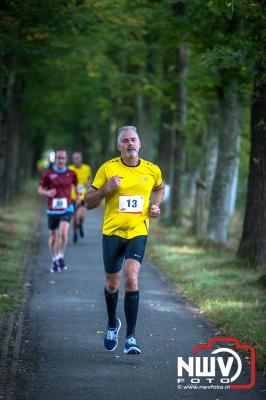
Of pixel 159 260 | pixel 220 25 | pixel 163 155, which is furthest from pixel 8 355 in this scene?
pixel 163 155

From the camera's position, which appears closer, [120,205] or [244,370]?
[244,370]

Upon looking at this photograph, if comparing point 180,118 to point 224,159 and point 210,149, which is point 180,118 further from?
point 224,159

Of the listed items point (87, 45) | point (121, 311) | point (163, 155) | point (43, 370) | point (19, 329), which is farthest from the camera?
point (163, 155)

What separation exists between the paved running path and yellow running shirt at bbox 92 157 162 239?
1280 mm

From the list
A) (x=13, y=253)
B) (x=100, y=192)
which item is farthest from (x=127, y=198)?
(x=13, y=253)

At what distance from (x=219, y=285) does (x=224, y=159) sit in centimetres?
655

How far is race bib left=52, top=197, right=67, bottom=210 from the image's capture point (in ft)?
52.9

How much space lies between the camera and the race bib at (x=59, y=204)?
16109mm

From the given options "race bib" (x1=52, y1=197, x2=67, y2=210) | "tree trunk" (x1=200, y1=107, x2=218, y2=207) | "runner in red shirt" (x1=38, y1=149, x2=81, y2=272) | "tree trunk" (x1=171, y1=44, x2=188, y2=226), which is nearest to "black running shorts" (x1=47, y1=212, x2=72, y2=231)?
"runner in red shirt" (x1=38, y1=149, x2=81, y2=272)

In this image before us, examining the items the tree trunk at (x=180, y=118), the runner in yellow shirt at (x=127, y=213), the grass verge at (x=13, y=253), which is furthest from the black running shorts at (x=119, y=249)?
the tree trunk at (x=180, y=118)

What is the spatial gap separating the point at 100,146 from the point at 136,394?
178 ft

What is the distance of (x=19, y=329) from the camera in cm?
1005

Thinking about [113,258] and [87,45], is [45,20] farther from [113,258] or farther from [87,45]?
[87,45]

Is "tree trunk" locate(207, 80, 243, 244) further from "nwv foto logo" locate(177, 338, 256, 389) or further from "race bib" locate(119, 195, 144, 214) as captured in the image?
"nwv foto logo" locate(177, 338, 256, 389)
